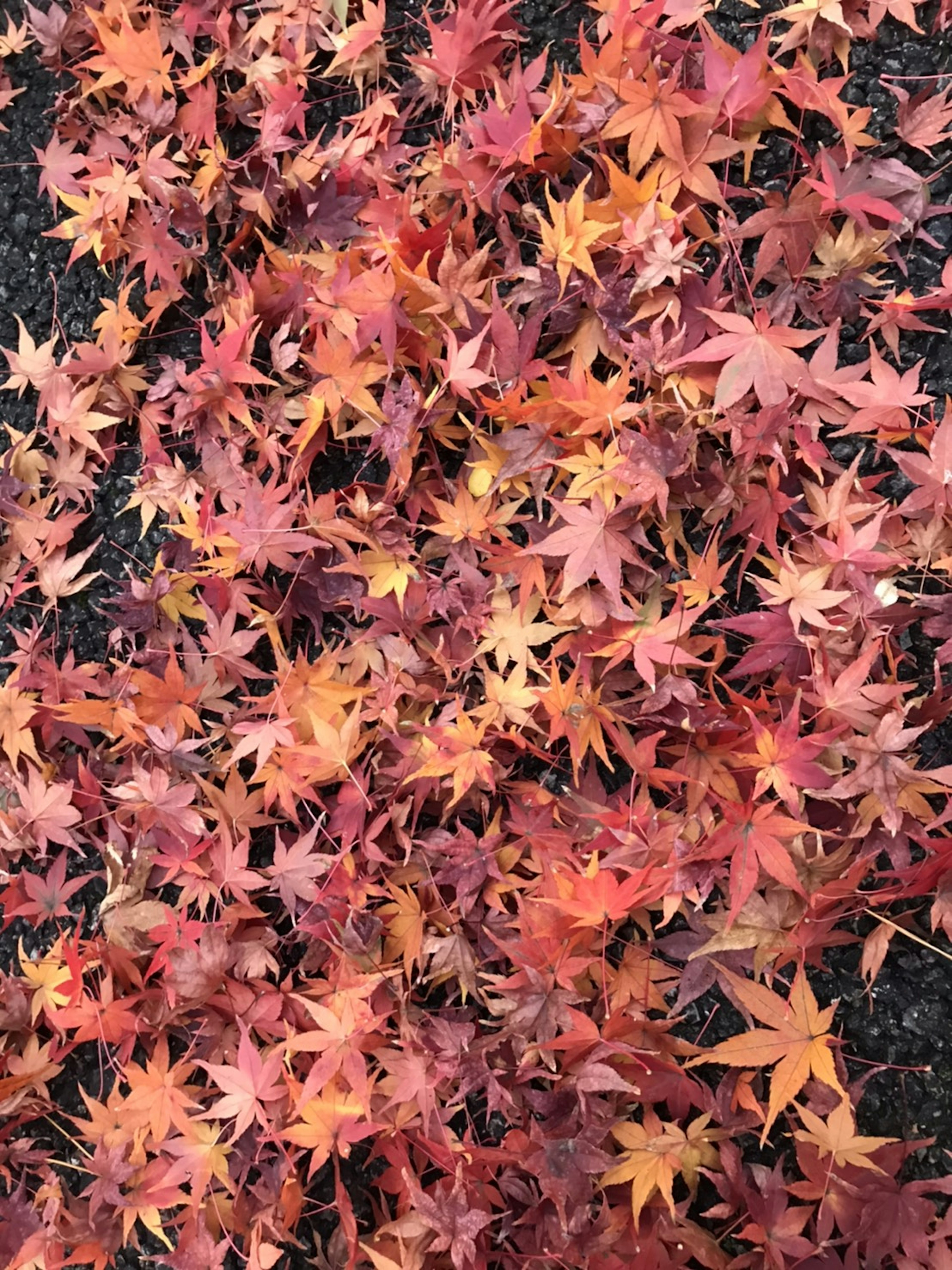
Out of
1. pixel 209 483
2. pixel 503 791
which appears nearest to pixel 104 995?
pixel 503 791

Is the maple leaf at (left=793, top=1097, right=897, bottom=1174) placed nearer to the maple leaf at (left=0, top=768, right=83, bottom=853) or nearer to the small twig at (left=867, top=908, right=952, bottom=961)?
the small twig at (left=867, top=908, right=952, bottom=961)

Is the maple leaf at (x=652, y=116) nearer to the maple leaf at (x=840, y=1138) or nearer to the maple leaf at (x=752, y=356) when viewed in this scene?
the maple leaf at (x=752, y=356)

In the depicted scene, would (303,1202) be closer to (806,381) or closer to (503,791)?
(503,791)

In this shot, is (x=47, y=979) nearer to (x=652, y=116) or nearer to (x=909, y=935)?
(x=909, y=935)

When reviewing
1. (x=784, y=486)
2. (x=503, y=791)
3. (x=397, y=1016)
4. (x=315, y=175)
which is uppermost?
(x=315, y=175)

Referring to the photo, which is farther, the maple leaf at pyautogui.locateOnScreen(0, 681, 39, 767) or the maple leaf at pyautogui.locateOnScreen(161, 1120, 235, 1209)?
the maple leaf at pyautogui.locateOnScreen(0, 681, 39, 767)

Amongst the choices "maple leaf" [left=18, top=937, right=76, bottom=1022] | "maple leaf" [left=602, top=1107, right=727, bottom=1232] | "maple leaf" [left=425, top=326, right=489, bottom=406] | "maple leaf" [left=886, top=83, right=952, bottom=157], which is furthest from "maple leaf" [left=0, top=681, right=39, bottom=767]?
"maple leaf" [left=886, top=83, right=952, bottom=157]
